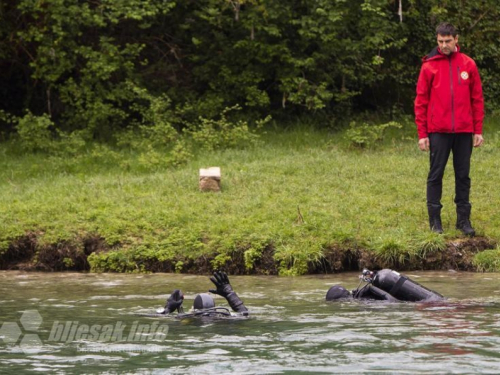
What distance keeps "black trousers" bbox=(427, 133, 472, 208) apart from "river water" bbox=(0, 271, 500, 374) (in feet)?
4.30

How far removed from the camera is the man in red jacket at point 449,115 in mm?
11992

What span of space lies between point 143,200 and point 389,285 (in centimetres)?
573

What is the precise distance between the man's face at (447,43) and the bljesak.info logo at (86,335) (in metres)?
5.14

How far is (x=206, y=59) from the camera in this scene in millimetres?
22359

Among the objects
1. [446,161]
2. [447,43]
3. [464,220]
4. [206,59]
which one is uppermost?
[206,59]

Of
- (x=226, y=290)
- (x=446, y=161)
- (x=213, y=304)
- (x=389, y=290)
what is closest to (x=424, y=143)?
(x=446, y=161)

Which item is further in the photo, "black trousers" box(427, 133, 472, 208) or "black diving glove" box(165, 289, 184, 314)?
"black trousers" box(427, 133, 472, 208)

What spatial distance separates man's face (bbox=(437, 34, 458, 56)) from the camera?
461 inches

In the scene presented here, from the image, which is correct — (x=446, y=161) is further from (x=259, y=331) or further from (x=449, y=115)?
(x=259, y=331)

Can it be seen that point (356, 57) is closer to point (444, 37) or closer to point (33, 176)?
point (33, 176)

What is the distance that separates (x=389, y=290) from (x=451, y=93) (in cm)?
342

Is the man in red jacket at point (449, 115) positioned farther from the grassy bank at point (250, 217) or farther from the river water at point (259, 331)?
the river water at point (259, 331)

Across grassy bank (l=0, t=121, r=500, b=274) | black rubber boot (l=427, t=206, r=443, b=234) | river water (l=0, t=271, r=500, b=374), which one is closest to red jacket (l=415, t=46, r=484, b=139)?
black rubber boot (l=427, t=206, r=443, b=234)

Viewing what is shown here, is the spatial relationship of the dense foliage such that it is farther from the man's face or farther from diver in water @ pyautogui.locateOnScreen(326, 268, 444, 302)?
diver in water @ pyautogui.locateOnScreen(326, 268, 444, 302)
